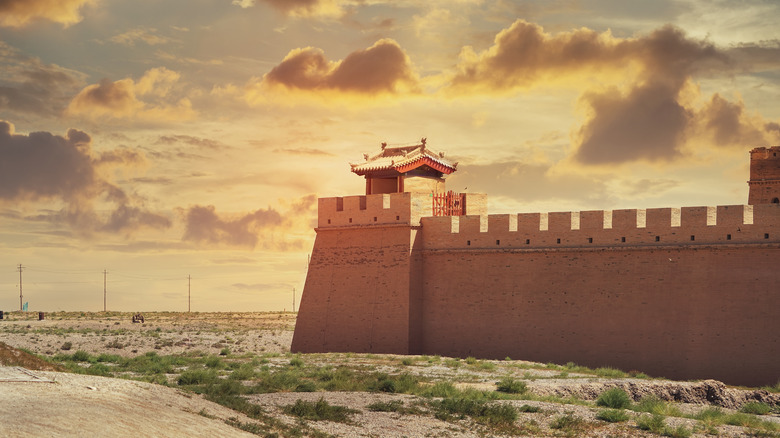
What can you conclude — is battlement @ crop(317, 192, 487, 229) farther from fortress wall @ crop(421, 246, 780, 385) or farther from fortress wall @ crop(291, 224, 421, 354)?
fortress wall @ crop(421, 246, 780, 385)

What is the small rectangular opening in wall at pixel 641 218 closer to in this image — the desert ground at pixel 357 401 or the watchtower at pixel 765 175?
the desert ground at pixel 357 401

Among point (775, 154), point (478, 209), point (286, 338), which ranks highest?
point (775, 154)

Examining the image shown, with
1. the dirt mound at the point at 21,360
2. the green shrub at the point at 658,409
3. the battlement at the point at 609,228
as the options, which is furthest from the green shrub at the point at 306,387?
the battlement at the point at 609,228

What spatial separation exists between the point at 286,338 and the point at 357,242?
13962 mm

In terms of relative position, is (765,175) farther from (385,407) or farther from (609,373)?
(385,407)

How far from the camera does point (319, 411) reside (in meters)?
15.9

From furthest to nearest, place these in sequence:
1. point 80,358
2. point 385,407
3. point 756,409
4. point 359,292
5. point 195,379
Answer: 1. point 359,292
2. point 80,358
3. point 756,409
4. point 195,379
5. point 385,407

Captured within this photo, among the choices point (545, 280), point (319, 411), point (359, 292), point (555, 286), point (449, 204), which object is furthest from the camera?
point (449, 204)

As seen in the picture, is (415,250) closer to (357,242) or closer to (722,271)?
Answer: (357,242)

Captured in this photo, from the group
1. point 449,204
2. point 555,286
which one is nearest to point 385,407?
point 555,286

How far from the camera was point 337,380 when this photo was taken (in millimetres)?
20312

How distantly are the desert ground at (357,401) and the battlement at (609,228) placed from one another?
4.78m

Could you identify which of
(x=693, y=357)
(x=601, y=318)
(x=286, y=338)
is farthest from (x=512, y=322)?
(x=286, y=338)

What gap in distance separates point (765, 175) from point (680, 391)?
A: 14987 mm
